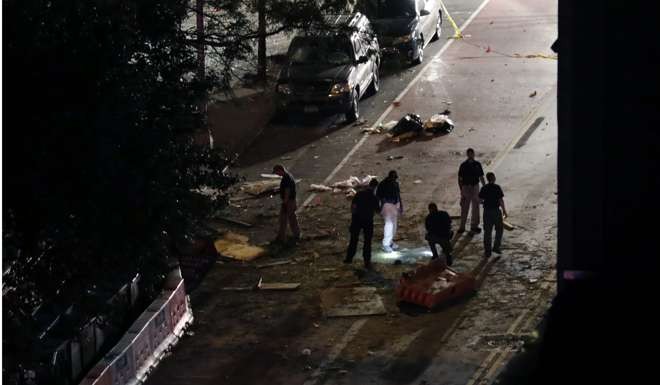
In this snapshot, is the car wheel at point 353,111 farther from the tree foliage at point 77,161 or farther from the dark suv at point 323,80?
the tree foliage at point 77,161

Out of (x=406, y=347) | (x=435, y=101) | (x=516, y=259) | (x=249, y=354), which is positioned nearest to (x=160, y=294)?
(x=249, y=354)

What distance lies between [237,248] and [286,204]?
1.12m

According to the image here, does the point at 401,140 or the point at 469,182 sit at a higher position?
Result: the point at 469,182

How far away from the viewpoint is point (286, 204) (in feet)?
76.1

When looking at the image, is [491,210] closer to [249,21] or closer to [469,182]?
[469,182]

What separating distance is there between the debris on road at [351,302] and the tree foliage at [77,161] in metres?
5.71

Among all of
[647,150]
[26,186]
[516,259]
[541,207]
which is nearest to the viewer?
[26,186]

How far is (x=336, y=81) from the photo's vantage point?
101 feet

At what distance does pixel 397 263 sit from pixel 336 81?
940 centimetres

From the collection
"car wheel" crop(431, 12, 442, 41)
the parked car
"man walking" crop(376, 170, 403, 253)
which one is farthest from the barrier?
"car wheel" crop(431, 12, 442, 41)

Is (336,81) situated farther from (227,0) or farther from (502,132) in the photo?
(227,0)

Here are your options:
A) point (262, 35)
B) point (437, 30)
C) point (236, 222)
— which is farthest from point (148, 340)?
point (437, 30)

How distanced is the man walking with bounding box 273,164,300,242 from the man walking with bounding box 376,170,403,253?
5.00 ft

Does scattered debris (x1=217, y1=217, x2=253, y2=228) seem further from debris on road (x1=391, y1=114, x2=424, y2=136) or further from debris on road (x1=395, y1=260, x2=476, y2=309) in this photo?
debris on road (x1=391, y1=114, x2=424, y2=136)
